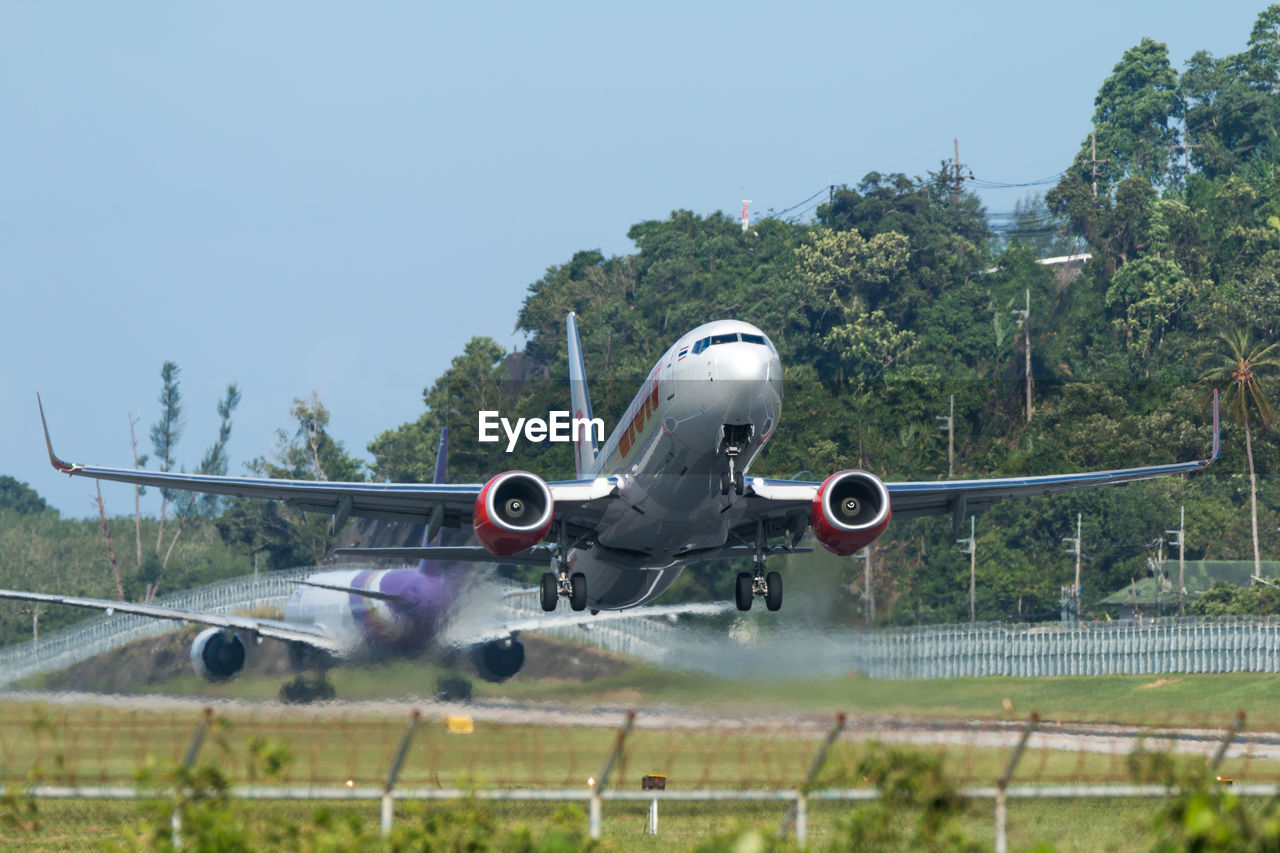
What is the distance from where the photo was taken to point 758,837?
9086 millimetres

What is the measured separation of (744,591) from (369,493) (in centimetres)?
794

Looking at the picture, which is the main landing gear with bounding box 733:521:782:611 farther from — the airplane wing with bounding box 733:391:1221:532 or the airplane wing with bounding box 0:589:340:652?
the airplane wing with bounding box 0:589:340:652

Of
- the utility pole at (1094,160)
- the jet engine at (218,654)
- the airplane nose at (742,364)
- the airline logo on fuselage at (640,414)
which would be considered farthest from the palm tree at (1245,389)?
the airplane nose at (742,364)

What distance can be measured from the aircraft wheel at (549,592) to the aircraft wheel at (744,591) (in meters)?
3.87

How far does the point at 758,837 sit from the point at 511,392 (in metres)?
111

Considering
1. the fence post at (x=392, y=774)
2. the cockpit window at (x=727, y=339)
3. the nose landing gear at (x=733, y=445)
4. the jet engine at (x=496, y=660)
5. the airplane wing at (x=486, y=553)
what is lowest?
the jet engine at (x=496, y=660)

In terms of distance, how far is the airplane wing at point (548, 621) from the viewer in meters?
36.3

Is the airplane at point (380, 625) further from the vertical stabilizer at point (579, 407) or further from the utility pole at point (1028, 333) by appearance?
the utility pole at point (1028, 333)

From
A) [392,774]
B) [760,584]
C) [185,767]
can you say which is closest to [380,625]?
[760,584]

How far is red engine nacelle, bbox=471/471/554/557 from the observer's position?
27969mm

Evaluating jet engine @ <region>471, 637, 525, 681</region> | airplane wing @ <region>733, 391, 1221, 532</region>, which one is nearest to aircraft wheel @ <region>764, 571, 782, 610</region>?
airplane wing @ <region>733, 391, 1221, 532</region>

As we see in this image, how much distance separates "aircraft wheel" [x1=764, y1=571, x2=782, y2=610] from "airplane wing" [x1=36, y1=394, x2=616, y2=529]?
12.6 feet

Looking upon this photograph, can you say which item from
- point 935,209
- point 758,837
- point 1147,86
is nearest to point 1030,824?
point 758,837

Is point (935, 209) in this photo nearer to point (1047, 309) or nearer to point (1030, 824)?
point (1047, 309)
